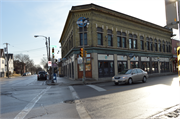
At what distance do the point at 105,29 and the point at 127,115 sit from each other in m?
19.8

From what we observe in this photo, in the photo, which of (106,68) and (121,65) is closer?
(106,68)

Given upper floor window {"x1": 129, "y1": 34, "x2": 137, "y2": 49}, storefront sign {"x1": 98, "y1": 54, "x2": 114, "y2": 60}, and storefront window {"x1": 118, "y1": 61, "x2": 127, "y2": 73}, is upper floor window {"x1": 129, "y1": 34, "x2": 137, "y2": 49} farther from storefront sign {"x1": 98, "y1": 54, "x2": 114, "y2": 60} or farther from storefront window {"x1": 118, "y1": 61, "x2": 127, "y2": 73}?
storefront sign {"x1": 98, "y1": 54, "x2": 114, "y2": 60}

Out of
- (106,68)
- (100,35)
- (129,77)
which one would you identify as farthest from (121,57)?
(129,77)

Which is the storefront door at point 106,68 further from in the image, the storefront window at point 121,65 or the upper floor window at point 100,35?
the upper floor window at point 100,35

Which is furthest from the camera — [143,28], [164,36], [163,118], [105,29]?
[164,36]

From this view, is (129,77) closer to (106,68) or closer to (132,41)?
(106,68)

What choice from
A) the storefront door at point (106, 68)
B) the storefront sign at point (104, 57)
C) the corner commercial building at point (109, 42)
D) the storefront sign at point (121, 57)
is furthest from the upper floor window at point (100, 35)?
the storefront sign at point (121, 57)

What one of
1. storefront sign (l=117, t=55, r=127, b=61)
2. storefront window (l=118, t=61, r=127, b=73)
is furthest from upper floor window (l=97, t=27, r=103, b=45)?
storefront window (l=118, t=61, r=127, b=73)

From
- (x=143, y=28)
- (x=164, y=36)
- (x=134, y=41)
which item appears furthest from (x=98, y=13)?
(x=164, y=36)

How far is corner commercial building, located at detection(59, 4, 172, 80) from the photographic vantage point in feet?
72.1

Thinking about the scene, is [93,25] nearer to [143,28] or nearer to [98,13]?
[98,13]

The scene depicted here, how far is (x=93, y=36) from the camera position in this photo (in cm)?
2198

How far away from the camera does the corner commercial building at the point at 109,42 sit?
865 inches

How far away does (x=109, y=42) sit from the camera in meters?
24.3
